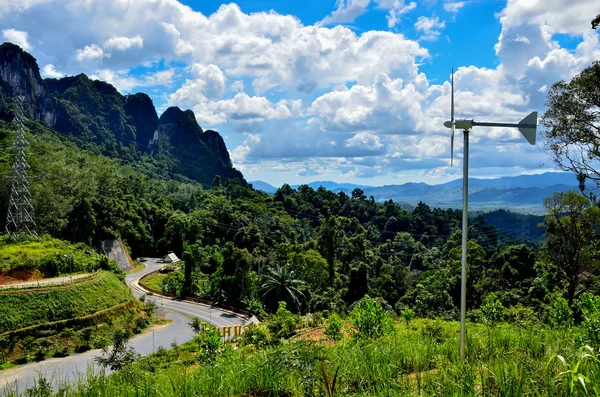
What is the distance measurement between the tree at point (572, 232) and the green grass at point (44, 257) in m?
29.8

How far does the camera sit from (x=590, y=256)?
20.3 m

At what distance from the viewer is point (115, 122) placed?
137250 mm

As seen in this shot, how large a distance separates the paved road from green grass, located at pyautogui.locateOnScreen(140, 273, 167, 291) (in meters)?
0.87

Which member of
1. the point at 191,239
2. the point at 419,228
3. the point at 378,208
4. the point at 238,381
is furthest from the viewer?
the point at 378,208

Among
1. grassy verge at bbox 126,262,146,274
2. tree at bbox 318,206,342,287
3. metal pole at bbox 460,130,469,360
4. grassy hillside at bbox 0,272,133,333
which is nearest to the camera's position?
metal pole at bbox 460,130,469,360

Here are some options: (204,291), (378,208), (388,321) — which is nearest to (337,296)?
(204,291)

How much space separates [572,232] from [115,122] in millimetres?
137115

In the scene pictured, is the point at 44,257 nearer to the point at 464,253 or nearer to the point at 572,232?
the point at 572,232

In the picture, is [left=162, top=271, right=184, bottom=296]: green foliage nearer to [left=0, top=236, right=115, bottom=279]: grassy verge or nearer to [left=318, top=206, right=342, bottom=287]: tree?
[left=0, top=236, right=115, bottom=279]: grassy verge

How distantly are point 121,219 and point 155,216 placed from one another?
901 centimetres

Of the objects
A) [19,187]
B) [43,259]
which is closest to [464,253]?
[43,259]

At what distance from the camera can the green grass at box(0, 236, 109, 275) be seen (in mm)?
29062

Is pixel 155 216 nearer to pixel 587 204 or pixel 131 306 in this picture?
pixel 131 306

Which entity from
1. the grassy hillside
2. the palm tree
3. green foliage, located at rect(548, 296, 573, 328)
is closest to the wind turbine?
green foliage, located at rect(548, 296, 573, 328)
